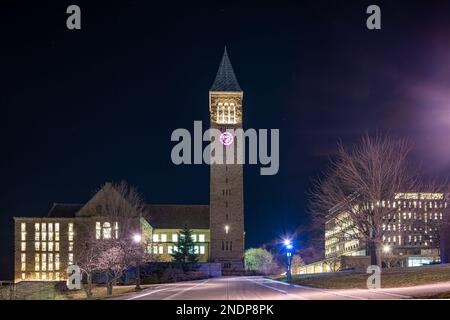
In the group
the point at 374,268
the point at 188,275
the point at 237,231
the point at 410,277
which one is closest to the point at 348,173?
the point at 374,268

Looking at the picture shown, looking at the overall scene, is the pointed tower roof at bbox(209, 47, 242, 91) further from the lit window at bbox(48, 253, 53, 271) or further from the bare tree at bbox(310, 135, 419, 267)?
the bare tree at bbox(310, 135, 419, 267)

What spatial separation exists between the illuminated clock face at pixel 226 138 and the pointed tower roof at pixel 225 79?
11.3 m

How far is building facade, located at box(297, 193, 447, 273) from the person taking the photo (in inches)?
1640

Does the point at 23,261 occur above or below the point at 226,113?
below

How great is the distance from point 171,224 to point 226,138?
932 inches

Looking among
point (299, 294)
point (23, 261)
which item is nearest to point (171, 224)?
point (23, 261)

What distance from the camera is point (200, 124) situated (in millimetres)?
106250

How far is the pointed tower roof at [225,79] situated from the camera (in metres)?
105

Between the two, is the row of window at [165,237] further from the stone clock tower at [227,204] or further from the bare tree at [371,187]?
the bare tree at [371,187]

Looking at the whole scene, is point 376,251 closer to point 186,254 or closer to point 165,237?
point 186,254

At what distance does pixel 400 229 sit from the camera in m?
41.2
